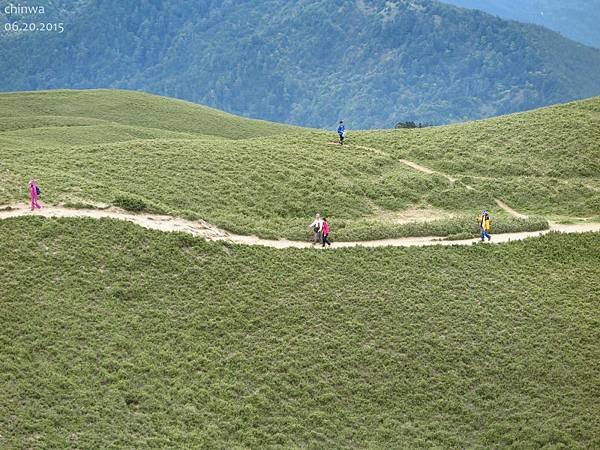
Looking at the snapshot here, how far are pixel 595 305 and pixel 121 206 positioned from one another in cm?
2315

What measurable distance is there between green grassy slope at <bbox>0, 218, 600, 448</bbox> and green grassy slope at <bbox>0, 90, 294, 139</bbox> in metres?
65.4

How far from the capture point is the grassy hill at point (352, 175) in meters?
47.3

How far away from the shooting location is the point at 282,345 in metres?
35.0

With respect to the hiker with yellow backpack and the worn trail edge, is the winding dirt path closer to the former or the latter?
the hiker with yellow backpack

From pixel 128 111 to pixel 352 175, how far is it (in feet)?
202

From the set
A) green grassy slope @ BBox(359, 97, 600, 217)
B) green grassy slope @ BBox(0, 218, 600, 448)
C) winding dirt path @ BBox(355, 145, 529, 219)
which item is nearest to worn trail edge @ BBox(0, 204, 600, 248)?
green grassy slope @ BBox(0, 218, 600, 448)

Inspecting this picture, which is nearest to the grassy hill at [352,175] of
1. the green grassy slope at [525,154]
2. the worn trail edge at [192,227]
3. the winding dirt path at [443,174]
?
the green grassy slope at [525,154]

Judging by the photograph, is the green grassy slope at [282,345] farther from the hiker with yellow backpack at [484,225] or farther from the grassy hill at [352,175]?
the grassy hill at [352,175]

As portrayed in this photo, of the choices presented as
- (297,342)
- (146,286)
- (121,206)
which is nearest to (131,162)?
(121,206)

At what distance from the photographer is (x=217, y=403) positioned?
1244 inches

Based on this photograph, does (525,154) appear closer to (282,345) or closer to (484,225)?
(484,225)

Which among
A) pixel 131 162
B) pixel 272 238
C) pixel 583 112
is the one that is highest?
pixel 583 112

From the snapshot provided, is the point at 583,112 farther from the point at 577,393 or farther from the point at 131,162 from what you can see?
the point at 577,393

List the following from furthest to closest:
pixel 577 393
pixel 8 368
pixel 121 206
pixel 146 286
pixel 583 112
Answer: pixel 583 112, pixel 121 206, pixel 146 286, pixel 577 393, pixel 8 368
